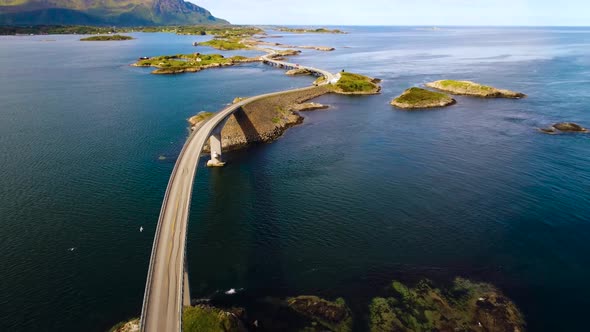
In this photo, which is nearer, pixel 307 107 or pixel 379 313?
pixel 379 313

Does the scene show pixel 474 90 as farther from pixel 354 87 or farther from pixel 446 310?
pixel 446 310

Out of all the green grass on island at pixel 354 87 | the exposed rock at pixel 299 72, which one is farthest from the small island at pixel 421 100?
the exposed rock at pixel 299 72

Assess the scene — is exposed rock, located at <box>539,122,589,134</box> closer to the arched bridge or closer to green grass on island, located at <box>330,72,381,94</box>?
green grass on island, located at <box>330,72,381,94</box>

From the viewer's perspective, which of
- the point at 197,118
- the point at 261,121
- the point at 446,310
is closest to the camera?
the point at 446,310

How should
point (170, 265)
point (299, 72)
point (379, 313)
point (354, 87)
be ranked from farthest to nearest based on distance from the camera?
point (299, 72) → point (354, 87) → point (379, 313) → point (170, 265)

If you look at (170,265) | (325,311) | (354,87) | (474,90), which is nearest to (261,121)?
(354,87)

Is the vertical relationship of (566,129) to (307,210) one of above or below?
above

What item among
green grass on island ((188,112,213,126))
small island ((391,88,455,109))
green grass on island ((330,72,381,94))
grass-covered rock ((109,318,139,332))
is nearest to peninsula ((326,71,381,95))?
green grass on island ((330,72,381,94))
